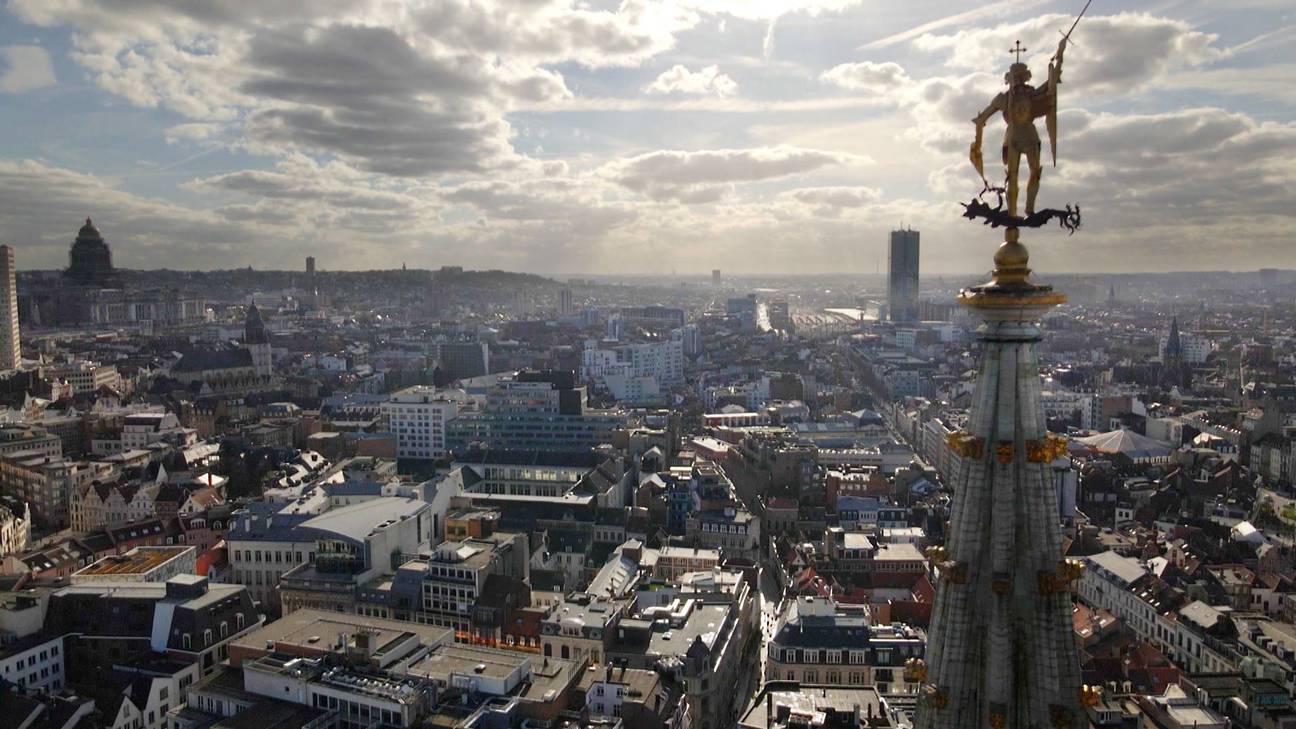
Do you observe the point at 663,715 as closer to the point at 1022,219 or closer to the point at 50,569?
the point at 1022,219

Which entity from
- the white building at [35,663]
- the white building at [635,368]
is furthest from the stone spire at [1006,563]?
the white building at [635,368]

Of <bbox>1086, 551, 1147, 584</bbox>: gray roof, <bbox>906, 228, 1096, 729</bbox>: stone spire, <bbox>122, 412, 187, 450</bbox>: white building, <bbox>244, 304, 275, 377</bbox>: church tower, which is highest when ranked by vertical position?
<bbox>906, 228, 1096, 729</bbox>: stone spire

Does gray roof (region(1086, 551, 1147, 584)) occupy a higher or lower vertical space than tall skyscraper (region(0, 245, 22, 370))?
lower

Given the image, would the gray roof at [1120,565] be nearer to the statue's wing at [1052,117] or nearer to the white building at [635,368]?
the statue's wing at [1052,117]

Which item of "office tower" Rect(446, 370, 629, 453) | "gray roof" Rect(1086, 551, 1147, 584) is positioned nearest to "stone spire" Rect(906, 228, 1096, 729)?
"gray roof" Rect(1086, 551, 1147, 584)

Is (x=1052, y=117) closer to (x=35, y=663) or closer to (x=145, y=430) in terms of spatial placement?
(x=35, y=663)

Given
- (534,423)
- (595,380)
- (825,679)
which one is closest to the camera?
(825,679)

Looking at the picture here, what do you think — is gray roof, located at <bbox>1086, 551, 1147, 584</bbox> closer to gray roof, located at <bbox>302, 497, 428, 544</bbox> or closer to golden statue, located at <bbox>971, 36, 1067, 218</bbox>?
gray roof, located at <bbox>302, 497, 428, 544</bbox>

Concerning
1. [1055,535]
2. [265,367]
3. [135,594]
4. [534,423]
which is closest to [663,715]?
[135,594]
